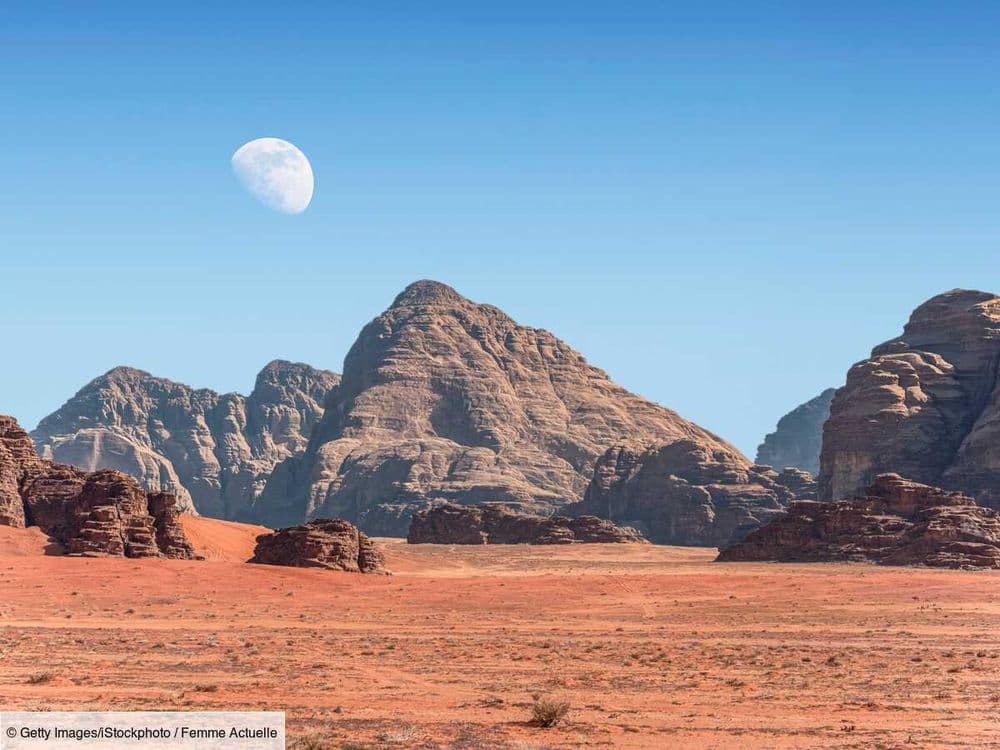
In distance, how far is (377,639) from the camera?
40969mm

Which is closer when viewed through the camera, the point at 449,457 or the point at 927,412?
the point at 927,412

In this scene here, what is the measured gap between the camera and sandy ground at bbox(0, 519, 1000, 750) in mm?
24672

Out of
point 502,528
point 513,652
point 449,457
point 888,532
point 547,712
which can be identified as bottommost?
point 513,652

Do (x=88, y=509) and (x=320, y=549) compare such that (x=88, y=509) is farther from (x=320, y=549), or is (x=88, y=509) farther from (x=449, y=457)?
(x=449, y=457)

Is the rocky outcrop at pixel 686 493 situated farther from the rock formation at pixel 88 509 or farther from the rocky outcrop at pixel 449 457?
the rock formation at pixel 88 509

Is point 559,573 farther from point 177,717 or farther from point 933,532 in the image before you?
point 177,717

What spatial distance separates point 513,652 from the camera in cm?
3719

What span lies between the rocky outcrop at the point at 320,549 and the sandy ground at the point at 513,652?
3503 mm

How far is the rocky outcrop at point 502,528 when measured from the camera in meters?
115

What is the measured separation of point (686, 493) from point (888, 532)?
2080 inches

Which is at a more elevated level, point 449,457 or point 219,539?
point 449,457

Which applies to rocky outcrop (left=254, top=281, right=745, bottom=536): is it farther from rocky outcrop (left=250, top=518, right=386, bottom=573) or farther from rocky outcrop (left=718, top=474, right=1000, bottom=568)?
rocky outcrop (left=250, top=518, right=386, bottom=573)

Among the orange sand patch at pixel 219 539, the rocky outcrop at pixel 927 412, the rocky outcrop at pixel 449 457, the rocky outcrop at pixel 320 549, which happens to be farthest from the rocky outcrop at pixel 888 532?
the rocky outcrop at pixel 449 457

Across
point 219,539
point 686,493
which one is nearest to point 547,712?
point 219,539
